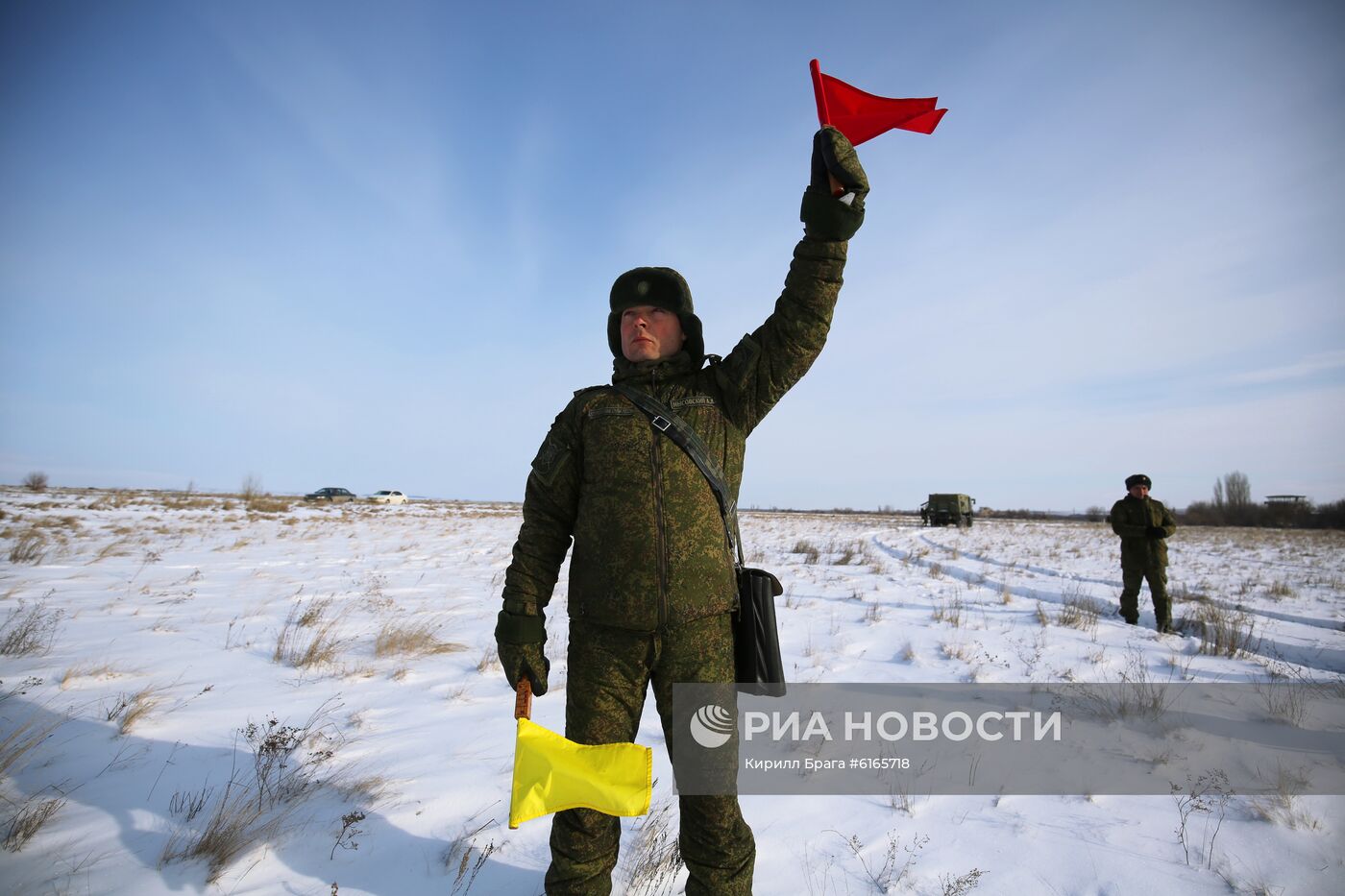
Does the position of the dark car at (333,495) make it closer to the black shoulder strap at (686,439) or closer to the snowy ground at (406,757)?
the snowy ground at (406,757)

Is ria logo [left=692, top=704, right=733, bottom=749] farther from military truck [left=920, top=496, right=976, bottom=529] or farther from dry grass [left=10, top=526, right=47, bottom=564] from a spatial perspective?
military truck [left=920, top=496, right=976, bottom=529]

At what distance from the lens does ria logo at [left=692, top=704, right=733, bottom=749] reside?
173 cm

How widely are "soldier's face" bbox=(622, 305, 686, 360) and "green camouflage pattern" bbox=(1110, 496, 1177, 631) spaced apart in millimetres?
7388

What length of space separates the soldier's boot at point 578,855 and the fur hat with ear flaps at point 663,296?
1576 millimetres

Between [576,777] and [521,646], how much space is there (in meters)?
0.48

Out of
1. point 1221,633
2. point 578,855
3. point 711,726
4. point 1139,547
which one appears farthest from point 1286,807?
point 1139,547

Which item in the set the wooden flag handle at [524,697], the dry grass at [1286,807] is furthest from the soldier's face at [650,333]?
the dry grass at [1286,807]

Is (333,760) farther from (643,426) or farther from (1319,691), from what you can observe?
(1319,691)

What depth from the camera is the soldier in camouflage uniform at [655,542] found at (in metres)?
1.72

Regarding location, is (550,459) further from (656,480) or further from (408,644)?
(408,644)

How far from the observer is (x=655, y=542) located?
1.77m

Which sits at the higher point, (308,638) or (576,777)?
(576,777)

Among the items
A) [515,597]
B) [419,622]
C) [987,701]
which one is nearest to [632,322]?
[515,597]

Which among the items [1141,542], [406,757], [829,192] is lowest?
[406,757]
